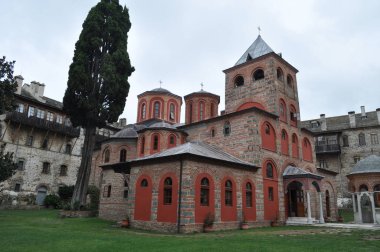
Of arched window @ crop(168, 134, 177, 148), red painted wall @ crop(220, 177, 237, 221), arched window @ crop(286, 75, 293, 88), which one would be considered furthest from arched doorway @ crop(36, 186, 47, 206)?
arched window @ crop(286, 75, 293, 88)

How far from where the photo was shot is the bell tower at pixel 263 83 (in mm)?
22469

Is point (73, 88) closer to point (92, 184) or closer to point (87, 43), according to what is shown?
point (87, 43)

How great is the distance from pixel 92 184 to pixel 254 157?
18.3m

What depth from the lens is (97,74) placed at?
75.4ft

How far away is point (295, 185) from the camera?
22.2 meters

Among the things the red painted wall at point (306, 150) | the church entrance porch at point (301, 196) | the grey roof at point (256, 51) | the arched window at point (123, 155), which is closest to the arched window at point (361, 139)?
the red painted wall at point (306, 150)

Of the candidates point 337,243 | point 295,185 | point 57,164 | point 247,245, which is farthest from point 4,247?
point 57,164

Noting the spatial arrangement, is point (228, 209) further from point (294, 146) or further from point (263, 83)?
point (263, 83)

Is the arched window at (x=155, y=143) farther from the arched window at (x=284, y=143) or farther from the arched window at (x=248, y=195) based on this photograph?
the arched window at (x=284, y=143)

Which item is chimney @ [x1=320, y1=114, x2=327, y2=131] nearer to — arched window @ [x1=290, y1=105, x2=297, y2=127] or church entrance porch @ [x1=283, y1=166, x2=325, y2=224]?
arched window @ [x1=290, y1=105, x2=297, y2=127]

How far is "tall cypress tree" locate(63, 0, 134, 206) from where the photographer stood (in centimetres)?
2185

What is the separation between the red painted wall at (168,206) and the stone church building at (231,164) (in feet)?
0.16

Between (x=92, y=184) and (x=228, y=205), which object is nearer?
(x=228, y=205)

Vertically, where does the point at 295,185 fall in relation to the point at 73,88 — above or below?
below
